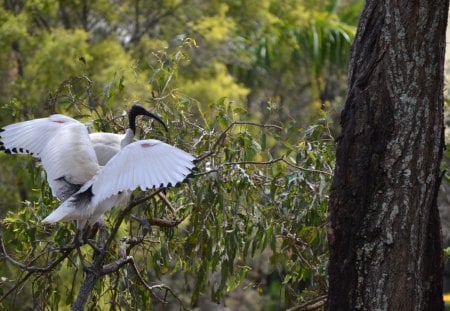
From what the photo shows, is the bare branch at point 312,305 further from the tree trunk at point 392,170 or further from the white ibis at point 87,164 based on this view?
the white ibis at point 87,164

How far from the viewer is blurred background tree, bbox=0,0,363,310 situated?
6.04 metres

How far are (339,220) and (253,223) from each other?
128cm

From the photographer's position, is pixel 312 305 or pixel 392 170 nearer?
pixel 392 170

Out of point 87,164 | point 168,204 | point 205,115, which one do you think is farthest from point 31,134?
point 205,115

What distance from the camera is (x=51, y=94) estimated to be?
21.8 feet

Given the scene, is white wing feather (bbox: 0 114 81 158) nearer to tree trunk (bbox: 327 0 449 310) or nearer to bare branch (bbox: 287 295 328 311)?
bare branch (bbox: 287 295 328 311)

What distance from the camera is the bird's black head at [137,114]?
592 cm

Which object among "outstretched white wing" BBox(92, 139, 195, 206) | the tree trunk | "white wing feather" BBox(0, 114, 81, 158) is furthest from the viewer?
"white wing feather" BBox(0, 114, 81, 158)

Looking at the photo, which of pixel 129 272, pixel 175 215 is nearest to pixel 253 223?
pixel 175 215

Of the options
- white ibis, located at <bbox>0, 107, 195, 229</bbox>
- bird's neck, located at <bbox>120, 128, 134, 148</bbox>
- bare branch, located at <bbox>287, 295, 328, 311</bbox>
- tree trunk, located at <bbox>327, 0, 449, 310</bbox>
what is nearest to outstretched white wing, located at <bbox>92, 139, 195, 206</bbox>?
white ibis, located at <bbox>0, 107, 195, 229</bbox>

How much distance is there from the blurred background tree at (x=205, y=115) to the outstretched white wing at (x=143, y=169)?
0.56ft

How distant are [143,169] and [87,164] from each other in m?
0.62

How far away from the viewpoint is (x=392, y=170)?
15.6ft

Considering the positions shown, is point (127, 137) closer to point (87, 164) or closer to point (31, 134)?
point (87, 164)
